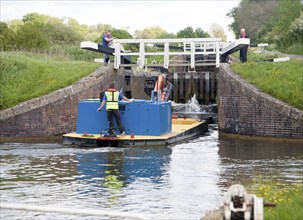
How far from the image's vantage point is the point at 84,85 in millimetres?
26703

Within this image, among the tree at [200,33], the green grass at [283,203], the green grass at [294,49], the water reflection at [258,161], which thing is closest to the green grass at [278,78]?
the water reflection at [258,161]

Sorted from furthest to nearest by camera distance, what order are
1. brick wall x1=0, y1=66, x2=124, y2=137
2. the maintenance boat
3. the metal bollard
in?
brick wall x1=0, y1=66, x2=124, y2=137 → the maintenance boat → the metal bollard

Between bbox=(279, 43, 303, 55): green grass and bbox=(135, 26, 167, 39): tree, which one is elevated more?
bbox=(135, 26, 167, 39): tree

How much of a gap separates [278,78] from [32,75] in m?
9.51

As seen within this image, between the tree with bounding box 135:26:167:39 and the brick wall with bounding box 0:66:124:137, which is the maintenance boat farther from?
the tree with bounding box 135:26:167:39

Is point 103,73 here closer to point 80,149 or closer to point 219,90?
point 219,90

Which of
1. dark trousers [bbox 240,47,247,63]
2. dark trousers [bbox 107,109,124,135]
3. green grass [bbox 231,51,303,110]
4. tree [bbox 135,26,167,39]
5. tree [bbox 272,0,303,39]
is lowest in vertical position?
dark trousers [bbox 107,109,124,135]

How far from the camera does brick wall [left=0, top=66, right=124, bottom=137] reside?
80.9 ft

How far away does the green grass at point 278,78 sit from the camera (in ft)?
80.0

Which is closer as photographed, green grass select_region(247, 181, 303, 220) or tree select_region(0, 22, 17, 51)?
green grass select_region(247, 181, 303, 220)

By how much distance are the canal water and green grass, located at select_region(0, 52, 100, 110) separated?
10.4ft

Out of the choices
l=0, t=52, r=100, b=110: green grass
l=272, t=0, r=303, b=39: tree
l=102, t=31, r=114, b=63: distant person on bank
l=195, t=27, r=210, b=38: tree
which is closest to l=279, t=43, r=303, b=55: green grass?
l=272, t=0, r=303, b=39: tree

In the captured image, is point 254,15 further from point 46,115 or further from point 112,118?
point 112,118

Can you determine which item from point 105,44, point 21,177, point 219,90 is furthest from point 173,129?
point 21,177
